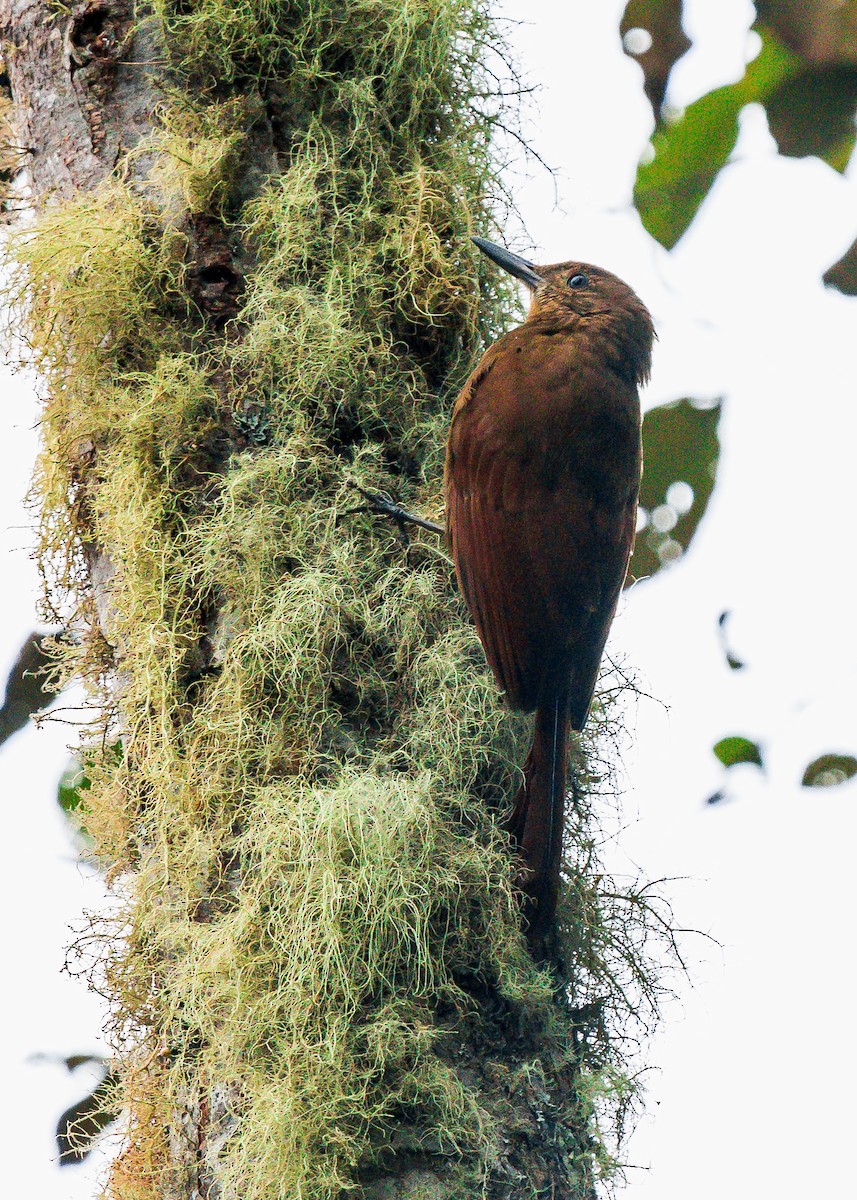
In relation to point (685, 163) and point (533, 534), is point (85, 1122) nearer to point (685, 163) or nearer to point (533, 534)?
point (533, 534)

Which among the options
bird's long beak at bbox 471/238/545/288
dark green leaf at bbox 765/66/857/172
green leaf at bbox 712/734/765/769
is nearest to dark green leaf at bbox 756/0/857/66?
dark green leaf at bbox 765/66/857/172

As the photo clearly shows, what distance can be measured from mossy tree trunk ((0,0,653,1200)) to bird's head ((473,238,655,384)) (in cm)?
8

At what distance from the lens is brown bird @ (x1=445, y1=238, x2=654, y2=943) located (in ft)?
6.18

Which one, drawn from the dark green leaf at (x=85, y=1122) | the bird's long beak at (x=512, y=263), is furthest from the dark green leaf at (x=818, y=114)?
the dark green leaf at (x=85, y=1122)

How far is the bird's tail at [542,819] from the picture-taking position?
182cm

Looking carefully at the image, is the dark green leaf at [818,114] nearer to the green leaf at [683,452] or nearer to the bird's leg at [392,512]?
the green leaf at [683,452]

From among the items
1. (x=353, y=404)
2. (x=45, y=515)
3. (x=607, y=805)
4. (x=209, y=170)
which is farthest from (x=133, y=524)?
(x=607, y=805)

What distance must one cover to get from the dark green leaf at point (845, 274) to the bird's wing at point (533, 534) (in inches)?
35.1

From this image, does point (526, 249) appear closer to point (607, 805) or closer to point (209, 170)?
point (209, 170)

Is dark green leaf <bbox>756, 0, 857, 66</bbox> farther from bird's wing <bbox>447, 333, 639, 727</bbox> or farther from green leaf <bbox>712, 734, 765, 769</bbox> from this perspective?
bird's wing <bbox>447, 333, 639, 727</bbox>

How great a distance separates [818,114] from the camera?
1.05m

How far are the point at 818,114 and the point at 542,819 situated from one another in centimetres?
106

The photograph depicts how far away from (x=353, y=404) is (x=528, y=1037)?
1.00 meters

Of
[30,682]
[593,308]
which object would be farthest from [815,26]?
[30,682]
